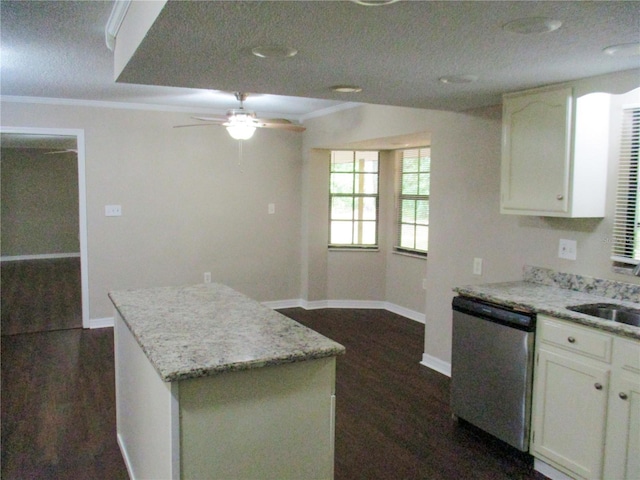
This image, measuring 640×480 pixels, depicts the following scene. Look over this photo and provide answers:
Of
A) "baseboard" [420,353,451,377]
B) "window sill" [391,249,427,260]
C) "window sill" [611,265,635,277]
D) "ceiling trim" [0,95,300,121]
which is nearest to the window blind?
"window sill" [611,265,635,277]

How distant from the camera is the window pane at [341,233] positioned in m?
6.46

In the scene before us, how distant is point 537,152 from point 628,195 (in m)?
0.52

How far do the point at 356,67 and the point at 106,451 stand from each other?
2.50 m

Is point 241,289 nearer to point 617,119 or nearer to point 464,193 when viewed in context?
point 464,193

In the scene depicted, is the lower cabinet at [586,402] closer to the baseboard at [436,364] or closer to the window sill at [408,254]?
the baseboard at [436,364]

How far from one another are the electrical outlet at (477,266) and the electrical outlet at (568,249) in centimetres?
68

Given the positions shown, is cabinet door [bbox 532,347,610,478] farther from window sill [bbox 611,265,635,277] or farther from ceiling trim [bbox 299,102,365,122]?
ceiling trim [bbox 299,102,365,122]

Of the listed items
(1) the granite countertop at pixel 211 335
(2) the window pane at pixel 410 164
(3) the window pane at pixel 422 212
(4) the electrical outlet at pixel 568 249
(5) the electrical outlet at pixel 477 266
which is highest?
(2) the window pane at pixel 410 164

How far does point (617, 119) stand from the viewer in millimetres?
2777

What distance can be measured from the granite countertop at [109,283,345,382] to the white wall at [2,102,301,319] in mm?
2908

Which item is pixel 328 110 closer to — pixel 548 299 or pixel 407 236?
pixel 407 236

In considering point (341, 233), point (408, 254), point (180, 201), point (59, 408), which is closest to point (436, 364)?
point (408, 254)

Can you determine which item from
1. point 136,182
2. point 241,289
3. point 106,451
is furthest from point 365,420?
point 136,182

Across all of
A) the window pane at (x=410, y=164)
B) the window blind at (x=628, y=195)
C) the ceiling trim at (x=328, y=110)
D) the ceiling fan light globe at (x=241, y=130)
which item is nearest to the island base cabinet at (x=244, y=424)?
the window blind at (x=628, y=195)
